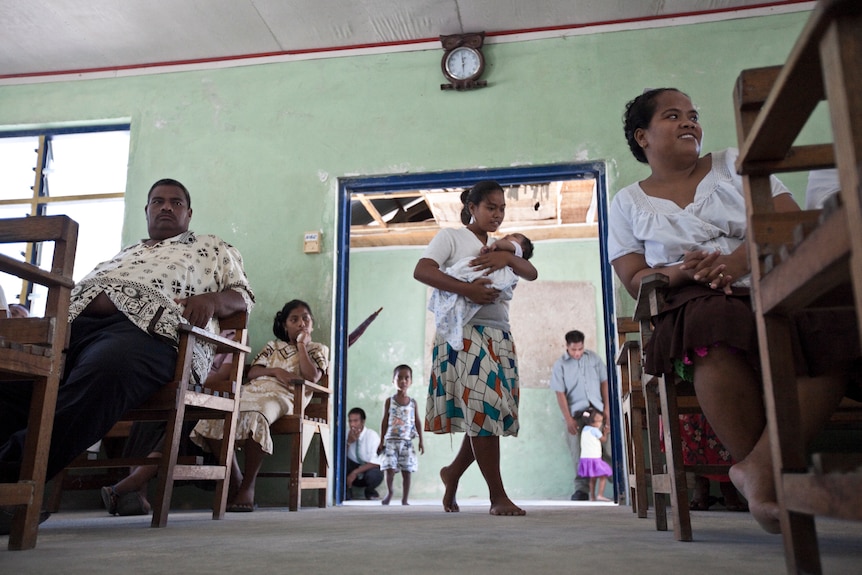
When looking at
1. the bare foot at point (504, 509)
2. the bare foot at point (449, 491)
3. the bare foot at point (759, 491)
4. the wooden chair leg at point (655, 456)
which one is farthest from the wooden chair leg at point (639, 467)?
the bare foot at point (759, 491)

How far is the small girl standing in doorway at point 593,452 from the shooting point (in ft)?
20.2

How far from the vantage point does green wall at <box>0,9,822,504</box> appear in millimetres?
4188

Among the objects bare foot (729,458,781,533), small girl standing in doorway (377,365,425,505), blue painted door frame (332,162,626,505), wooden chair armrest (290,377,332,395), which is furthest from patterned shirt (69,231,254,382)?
small girl standing in doorway (377,365,425,505)

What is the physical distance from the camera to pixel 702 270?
153cm

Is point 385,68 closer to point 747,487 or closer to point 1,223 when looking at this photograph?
point 1,223

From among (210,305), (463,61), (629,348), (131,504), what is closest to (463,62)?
(463,61)

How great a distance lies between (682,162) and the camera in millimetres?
1903

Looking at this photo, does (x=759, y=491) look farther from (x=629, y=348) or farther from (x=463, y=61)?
(x=463, y=61)

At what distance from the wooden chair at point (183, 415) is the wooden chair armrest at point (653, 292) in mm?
1470

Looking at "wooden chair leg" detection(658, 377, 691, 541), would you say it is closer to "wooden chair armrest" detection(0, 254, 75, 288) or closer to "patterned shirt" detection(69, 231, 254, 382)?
"wooden chair armrest" detection(0, 254, 75, 288)

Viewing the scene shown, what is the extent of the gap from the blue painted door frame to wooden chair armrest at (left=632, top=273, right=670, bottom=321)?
2.23 metres

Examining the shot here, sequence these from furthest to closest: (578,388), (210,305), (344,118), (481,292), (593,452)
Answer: (578,388) < (593,452) < (344,118) < (481,292) < (210,305)

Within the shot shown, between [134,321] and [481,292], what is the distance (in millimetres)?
1265

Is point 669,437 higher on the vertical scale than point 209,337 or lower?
lower
